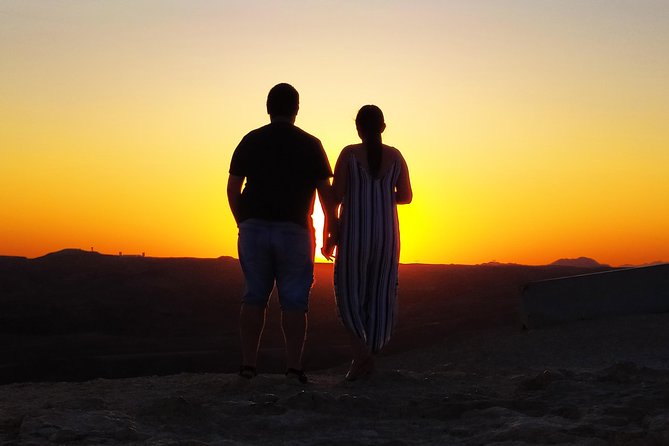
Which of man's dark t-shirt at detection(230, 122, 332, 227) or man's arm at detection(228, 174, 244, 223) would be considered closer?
man's dark t-shirt at detection(230, 122, 332, 227)

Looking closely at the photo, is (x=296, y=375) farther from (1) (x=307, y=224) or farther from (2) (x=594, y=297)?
(2) (x=594, y=297)

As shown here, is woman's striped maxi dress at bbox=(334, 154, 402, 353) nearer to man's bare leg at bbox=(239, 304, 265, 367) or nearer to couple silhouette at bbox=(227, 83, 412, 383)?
couple silhouette at bbox=(227, 83, 412, 383)

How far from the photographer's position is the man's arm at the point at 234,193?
619cm

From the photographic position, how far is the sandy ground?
4.55 metres

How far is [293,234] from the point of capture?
6078 mm

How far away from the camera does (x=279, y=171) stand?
20.0 ft

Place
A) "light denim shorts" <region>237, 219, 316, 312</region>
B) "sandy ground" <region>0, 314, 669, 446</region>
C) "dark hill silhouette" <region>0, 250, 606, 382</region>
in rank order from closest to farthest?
1. "sandy ground" <region>0, 314, 669, 446</region>
2. "light denim shorts" <region>237, 219, 316, 312</region>
3. "dark hill silhouette" <region>0, 250, 606, 382</region>


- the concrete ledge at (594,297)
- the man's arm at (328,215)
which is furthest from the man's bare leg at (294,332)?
the concrete ledge at (594,297)

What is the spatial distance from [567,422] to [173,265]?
464 inches

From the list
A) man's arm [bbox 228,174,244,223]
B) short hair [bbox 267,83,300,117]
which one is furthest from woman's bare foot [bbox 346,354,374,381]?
short hair [bbox 267,83,300,117]

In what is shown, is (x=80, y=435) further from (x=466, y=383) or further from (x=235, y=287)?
(x=235, y=287)

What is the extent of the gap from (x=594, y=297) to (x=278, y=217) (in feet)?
13.8

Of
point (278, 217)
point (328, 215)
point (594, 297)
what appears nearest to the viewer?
point (278, 217)

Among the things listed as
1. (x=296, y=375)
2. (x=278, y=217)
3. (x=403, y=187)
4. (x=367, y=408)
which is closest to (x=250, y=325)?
(x=296, y=375)
